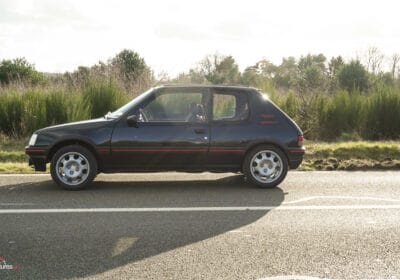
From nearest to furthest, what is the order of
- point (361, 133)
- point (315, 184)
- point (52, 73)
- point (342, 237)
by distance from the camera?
1. point (342, 237)
2. point (315, 184)
3. point (361, 133)
4. point (52, 73)

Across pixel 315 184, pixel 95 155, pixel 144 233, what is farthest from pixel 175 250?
pixel 315 184

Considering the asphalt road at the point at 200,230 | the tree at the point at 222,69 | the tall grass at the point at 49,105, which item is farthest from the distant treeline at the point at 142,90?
the tree at the point at 222,69

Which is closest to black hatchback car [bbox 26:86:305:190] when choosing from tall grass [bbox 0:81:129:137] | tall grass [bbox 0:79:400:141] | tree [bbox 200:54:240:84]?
tall grass [bbox 0:81:129:137]

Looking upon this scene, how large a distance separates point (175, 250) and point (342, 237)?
6.05 ft

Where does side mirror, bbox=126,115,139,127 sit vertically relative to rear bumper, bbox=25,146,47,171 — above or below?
above

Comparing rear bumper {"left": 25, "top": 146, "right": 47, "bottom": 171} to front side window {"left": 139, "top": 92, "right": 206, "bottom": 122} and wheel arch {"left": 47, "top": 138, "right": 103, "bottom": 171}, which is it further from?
front side window {"left": 139, "top": 92, "right": 206, "bottom": 122}

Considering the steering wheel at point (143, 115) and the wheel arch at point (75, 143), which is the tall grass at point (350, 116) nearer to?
the steering wheel at point (143, 115)

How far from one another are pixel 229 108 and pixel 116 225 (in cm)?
318

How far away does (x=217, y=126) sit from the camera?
7754 millimetres

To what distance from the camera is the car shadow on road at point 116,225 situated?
14.4 feet

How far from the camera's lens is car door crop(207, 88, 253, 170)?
7.71 metres

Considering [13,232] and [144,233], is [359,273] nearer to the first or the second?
[144,233]

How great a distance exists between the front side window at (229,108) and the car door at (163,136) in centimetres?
20

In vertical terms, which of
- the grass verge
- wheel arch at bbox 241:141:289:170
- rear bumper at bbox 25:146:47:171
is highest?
wheel arch at bbox 241:141:289:170
